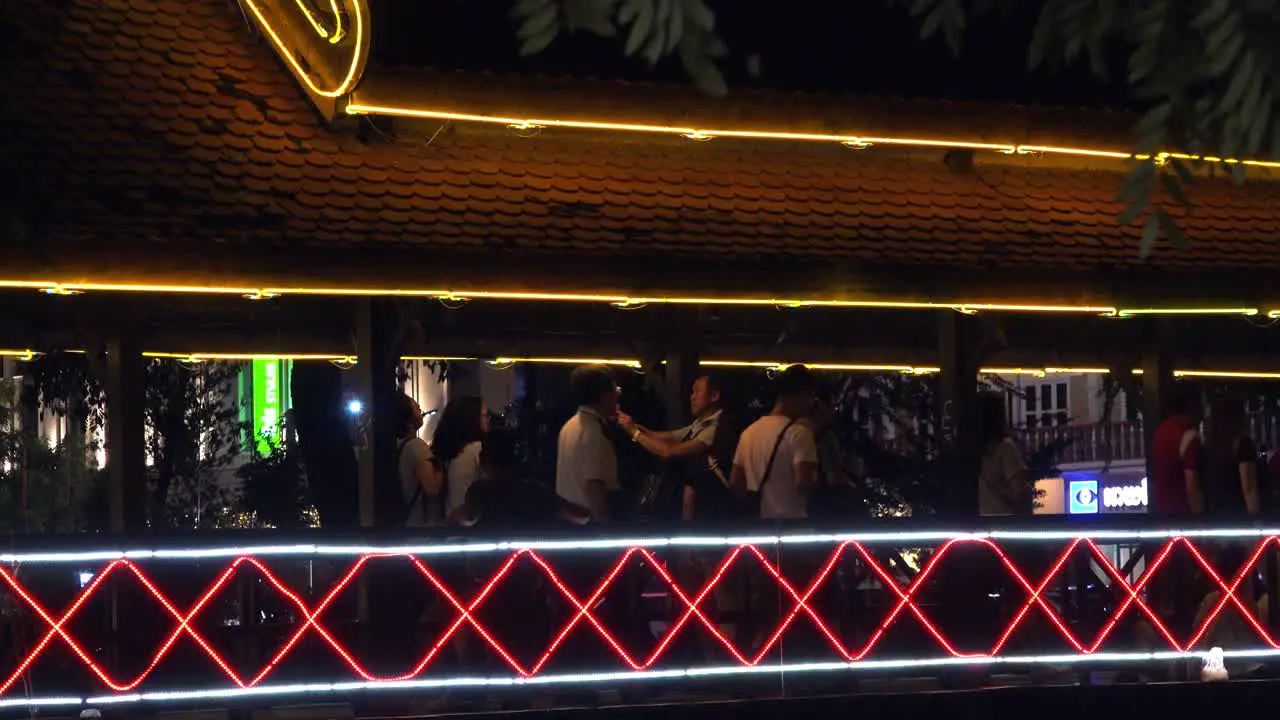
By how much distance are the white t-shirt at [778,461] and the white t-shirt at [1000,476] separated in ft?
6.13

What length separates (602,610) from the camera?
14328 millimetres

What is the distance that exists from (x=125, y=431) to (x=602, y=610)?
4129 millimetres

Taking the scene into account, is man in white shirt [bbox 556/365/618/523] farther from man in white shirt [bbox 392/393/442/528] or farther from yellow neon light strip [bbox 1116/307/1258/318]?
yellow neon light strip [bbox 1116/307/1258/318]

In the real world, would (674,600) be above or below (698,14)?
below

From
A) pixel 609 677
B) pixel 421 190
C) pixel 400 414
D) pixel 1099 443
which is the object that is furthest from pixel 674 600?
pixel 1099 443

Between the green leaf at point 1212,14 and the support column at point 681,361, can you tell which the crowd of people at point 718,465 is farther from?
the green leaf at point 1212,14

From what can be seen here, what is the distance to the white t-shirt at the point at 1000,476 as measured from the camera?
16.3m

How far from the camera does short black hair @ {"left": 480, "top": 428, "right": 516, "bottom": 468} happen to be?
1454 centimetres

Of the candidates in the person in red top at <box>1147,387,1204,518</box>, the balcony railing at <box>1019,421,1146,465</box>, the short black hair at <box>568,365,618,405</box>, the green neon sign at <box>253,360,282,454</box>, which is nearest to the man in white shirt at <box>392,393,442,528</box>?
the short black hair at <box>568,365,618,405</box>

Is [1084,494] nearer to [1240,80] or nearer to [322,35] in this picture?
[322,35]

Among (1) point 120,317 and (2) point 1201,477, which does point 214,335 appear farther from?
(2) point 1201,477

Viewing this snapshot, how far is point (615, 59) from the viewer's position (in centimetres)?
1694

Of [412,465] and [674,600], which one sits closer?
[674,600]

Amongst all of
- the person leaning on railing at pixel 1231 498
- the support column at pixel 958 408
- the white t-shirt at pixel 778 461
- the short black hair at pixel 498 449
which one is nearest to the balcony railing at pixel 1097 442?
the support column at pixel 958 408
